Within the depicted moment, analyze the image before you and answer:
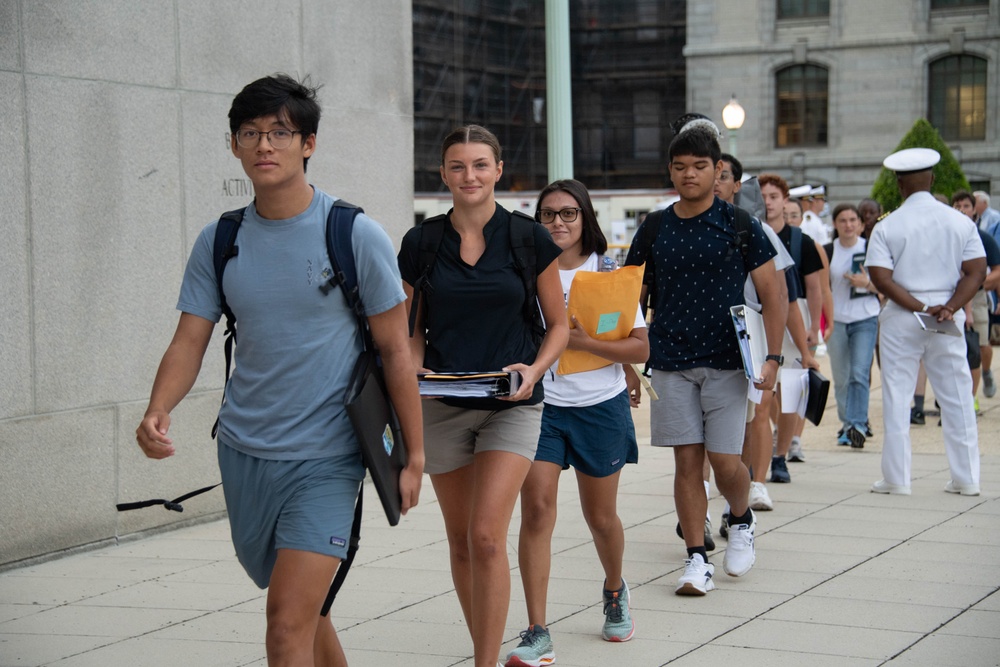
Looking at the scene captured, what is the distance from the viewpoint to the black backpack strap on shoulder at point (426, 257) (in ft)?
14.9

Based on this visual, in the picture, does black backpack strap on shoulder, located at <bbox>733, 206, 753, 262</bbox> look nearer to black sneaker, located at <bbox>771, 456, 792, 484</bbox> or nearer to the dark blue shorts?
the dark blue shorts

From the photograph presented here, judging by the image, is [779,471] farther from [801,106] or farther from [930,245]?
[801,106]

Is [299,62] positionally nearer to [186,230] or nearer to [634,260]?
[186,230]

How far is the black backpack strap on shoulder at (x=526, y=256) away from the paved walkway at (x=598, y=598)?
141 centimetres

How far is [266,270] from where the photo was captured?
3658 millimetres

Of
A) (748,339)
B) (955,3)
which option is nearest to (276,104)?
(748,339)

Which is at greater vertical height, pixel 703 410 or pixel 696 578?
pixel 703 410

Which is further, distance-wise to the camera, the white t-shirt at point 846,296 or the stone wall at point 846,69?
the stone wall at point 846,69

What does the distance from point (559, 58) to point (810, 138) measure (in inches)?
1219

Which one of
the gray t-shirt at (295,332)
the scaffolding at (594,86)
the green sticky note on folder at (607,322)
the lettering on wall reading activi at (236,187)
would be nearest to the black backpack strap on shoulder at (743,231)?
the green sticky note on folder at (607,322)

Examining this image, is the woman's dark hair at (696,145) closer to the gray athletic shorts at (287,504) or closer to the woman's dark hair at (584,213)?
the woman's dark hair at (584,213)

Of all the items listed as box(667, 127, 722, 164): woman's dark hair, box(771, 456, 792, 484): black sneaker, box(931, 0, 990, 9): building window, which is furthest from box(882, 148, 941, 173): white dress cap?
box(931, 0, 990, 9): building window

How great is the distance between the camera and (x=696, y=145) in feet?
19.4

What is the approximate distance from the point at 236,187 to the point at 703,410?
10.9ft
